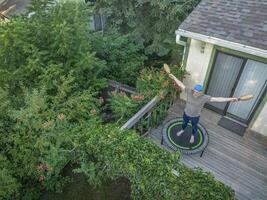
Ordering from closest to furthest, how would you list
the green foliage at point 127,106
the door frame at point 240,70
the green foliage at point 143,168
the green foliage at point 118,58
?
1. the green foliage at point 143,168
2. the door frame at point 240,70
3. the green foliage at point 127,106
4. the green foliage at point 118,58

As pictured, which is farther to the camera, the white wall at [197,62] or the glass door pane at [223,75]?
the white wall at [197,62]

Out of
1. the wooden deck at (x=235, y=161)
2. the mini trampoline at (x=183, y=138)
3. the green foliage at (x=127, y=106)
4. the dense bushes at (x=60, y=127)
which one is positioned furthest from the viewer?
the green foliage at (x=127, y=106)

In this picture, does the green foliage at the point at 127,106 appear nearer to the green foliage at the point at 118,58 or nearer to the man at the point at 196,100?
the man at the point at 196,100

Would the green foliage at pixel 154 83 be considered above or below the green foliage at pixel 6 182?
above

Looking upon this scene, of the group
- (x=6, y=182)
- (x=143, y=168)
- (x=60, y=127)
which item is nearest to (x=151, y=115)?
(x=143, y=168)

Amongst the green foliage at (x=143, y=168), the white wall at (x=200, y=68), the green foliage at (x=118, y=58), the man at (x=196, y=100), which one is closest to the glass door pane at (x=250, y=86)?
the white wall at (x=200, y=68)

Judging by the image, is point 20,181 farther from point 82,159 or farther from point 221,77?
point 221,77

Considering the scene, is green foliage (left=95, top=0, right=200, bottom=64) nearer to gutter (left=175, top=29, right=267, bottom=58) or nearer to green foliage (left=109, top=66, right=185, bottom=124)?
gutter (left=175, top=29, right=267, bottom=58)
